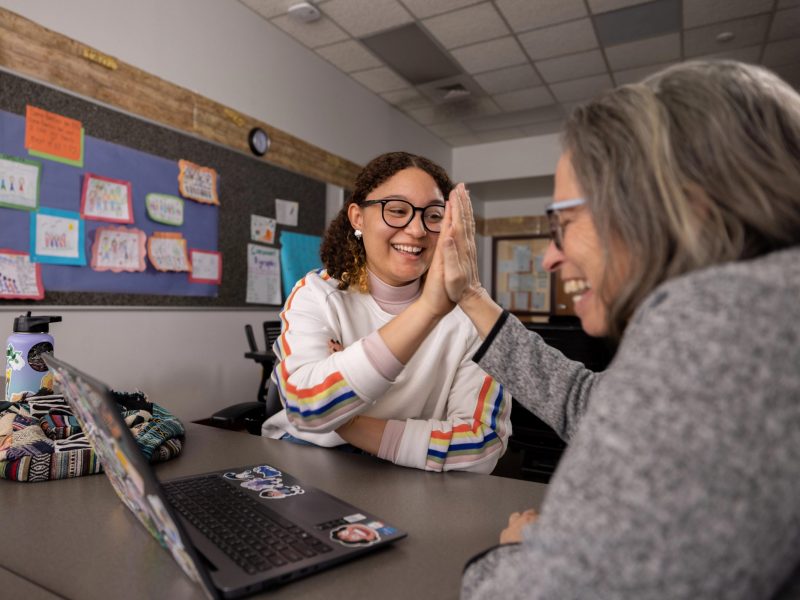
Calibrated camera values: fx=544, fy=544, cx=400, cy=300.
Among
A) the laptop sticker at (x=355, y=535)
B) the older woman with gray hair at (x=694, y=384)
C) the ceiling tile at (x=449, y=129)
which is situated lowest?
the laptop sticker at (x=355, y=535)

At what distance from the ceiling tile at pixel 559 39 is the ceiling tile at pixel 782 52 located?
4.05 feet

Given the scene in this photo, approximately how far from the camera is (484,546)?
683mm

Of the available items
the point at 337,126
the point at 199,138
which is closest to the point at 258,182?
the point at 199,138

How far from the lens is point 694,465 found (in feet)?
1.12

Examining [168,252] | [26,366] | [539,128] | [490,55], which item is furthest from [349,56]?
[26,366]

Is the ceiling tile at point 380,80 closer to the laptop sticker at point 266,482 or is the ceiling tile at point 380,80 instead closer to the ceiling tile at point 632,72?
the ceiling tile at point 632,72

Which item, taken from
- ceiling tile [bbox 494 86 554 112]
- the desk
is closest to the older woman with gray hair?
the desk

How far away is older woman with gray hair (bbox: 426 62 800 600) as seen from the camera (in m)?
0.34

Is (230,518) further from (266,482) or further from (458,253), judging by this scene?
(458,253)

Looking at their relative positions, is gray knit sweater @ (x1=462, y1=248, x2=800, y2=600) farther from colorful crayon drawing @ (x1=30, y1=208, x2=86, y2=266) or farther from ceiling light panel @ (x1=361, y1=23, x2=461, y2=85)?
ceiling light panel @ (x1=361, y1=23, x2=461, y2=85)

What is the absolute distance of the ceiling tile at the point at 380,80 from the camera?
167 inches

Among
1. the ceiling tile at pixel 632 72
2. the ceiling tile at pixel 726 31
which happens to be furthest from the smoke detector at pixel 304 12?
the ceiling tile at pixel 726 31

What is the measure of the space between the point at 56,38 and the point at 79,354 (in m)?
1.37

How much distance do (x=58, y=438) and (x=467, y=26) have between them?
3442mm
